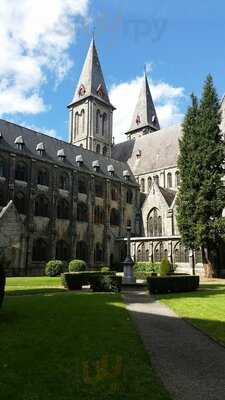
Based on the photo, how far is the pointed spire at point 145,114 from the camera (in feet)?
260

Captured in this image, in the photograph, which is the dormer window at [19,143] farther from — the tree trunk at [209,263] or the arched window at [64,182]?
the tree trunk at [209,263]

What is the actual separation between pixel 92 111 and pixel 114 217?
2469 cm

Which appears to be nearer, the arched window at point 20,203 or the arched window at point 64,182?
the arched window at point 20,203

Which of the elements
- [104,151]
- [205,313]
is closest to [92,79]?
[104,151]

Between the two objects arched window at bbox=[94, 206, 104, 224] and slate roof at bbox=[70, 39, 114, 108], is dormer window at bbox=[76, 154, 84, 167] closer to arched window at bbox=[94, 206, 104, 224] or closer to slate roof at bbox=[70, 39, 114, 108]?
arched window at bbox=[94, 206, 104, 224]

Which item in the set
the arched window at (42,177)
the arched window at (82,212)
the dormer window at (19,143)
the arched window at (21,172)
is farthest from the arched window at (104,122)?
the arched window at (21,172)

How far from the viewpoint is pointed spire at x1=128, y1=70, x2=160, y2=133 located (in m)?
79.4

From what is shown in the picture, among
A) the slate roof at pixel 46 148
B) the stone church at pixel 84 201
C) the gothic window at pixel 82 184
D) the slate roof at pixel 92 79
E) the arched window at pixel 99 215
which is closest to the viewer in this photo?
the stone church at pixel 84 201

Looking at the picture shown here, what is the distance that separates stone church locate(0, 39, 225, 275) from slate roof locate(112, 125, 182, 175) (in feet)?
0.60

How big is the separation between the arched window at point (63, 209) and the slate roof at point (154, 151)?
671 inches

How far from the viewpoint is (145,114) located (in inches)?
3162

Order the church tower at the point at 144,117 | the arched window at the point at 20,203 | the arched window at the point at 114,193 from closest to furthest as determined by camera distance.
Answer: the arched window at the point at 20,203 → the arched window at the point at 114,193 → the church tower at the point at 144,117

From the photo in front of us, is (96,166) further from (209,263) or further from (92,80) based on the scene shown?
(92,80)

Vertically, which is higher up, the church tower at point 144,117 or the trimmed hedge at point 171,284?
the church tower at point 144,117
